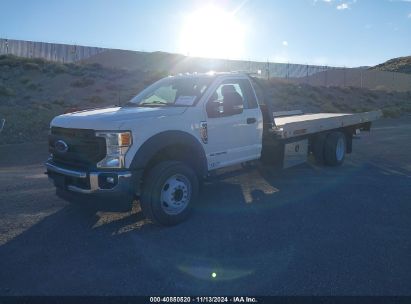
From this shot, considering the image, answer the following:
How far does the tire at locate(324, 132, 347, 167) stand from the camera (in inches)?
364

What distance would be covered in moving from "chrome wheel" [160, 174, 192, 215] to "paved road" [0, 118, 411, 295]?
10.2 inches

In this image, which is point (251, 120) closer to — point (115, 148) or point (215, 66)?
point (115, 148)

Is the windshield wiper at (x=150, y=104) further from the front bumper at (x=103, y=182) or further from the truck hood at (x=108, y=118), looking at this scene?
the front bumper at (x=103, y=182)

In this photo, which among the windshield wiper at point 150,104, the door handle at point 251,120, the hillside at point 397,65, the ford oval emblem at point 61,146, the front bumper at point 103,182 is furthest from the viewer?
the hillside at point 397,65

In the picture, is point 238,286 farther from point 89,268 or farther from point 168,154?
point 168,154

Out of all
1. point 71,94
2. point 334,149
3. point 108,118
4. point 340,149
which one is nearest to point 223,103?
point 108,118

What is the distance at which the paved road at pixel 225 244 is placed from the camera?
3.83m

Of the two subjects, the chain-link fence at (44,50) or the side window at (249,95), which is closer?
the side window at (249,95)

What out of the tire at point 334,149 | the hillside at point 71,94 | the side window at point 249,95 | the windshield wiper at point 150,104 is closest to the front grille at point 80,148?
the windshield wiper at point 150,104

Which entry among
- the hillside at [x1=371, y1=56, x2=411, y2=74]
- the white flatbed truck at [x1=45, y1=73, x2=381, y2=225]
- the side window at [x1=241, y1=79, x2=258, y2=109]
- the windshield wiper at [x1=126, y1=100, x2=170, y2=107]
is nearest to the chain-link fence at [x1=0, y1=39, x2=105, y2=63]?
the windshield wiper at [x1=126, y1=100, x2=170, y2=107]

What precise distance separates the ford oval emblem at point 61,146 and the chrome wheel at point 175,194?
141 centimetres

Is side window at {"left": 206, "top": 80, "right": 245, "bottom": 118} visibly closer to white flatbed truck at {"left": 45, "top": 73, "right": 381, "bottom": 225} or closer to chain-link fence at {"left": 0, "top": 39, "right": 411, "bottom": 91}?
white flatbed truck at {"left": 45, "top": 73, "right": 381, "bottom": 225}

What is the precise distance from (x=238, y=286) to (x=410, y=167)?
735 centimetres

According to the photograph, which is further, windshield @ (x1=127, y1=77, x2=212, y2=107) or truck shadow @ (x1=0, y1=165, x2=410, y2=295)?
windshield @ (x1=127, y1=77, x2=212, y2=107)
